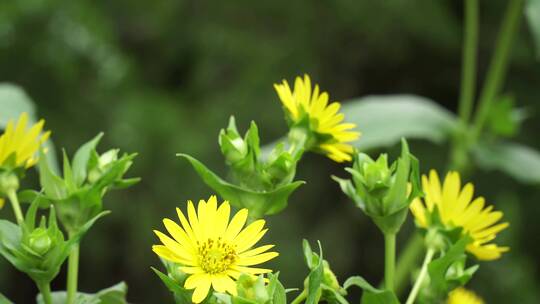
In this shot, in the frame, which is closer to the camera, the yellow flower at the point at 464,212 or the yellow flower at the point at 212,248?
the yellow flower at the point at 212,248

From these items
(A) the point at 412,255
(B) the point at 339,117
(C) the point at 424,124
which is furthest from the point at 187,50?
(B) the point at 339,117

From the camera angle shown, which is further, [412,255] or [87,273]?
[87,273]

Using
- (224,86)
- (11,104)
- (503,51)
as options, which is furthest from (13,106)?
(224,86)

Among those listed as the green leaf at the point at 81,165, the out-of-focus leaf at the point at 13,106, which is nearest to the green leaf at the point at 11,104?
the out-of-focus leaf at the point at 13,106

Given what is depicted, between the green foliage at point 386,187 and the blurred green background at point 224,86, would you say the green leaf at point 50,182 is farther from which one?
the blurred green background at point 224,86

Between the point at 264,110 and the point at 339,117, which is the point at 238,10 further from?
the point at 339,117

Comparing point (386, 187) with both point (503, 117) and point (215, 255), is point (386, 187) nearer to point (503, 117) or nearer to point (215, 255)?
point (215, 255)
